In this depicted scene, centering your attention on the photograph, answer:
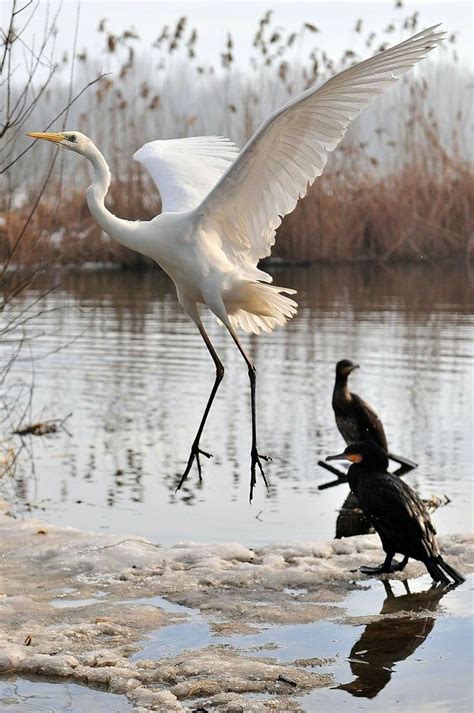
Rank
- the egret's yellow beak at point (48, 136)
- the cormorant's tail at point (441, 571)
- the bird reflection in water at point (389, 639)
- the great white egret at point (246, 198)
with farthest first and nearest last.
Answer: the cormorant's tail at point (441, 571) → the egret's yellow beak at point (48, 136) → the great white egret at point (246, 198) → the bird reflection in water at point (389, 639)

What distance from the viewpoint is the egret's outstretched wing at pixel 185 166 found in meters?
6.69

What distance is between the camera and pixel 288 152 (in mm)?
5789

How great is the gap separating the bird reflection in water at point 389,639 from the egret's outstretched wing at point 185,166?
235 cm

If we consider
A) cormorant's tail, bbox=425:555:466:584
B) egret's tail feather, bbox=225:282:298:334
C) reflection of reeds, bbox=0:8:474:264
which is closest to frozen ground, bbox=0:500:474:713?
cormorant's tail, bbox=425:555:466:584

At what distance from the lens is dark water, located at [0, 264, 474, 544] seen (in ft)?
23.0

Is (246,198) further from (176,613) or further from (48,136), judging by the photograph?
(176,613)

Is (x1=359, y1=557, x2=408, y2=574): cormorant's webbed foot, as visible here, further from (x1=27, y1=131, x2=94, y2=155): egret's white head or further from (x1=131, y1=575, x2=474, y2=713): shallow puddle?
(x1=27, y1=131, x2=94, y2=155): egret's white head

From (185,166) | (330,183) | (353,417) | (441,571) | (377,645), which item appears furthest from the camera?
(330,183)

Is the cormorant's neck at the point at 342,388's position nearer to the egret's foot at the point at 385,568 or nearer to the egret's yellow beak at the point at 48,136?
the egret's foot at the point at 385,568

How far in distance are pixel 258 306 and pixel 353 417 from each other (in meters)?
1.53

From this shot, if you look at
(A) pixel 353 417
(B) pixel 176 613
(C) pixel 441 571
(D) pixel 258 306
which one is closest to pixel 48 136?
(D) pixel 258 306

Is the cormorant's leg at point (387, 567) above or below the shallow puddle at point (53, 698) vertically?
above

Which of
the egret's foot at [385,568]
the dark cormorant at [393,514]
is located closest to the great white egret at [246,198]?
the dark cormorant at [393,514]

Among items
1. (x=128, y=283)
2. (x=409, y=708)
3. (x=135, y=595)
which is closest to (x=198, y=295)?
(x=135, y=595)
